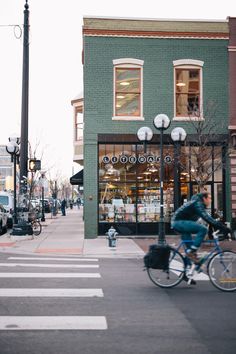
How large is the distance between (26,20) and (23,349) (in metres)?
16.3

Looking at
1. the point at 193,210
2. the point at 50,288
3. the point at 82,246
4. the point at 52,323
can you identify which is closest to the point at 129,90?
the point at 82,246

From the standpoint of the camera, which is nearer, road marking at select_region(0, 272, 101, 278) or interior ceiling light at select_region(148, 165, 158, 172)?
road marking at select_region(0, 272, 101, 278)

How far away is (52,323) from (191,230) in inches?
132

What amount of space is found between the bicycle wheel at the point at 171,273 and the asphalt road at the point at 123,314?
156mm

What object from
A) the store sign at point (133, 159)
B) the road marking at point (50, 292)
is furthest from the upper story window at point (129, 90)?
the road marking at point (50, 292)

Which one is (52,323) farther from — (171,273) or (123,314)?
(171,273)

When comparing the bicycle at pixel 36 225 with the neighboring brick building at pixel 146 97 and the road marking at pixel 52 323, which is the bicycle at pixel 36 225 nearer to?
the neighboring brick building at pixel 146 97

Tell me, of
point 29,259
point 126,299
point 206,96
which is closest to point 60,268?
point 29,259

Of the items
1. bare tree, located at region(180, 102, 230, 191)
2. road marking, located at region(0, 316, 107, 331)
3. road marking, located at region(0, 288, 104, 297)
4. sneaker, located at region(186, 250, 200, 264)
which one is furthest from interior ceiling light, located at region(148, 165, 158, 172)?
road marking, located at region(0, 316, 107, 331)

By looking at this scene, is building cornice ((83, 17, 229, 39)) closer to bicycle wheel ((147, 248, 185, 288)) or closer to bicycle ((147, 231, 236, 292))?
bicycle ((147, 231, 236, 292))

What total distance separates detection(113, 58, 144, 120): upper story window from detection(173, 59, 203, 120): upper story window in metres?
1.46

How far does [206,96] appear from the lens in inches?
802

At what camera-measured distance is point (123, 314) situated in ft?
23.2

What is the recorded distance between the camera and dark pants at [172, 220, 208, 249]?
8.89m
